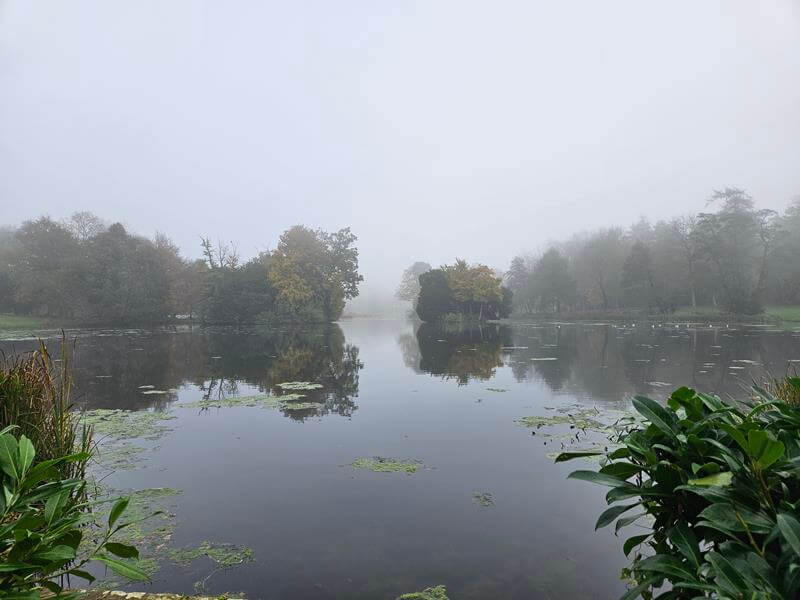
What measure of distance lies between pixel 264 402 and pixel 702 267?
49.4 meters

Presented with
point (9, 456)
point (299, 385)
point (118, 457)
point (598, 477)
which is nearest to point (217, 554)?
point (9, 456)

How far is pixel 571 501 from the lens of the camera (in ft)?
14.1

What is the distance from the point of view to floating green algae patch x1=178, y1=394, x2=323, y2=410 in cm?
839

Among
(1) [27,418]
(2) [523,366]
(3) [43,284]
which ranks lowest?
(2) [523,366]

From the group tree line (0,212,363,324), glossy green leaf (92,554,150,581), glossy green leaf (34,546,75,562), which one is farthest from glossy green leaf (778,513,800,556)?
tree line (0,212,363,324)

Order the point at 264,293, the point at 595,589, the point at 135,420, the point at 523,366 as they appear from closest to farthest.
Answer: the point at 595,589 < the point at 135,420 < the point at 523,366 < the point at 264,293

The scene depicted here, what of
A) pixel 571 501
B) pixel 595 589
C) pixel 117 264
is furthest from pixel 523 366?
pixel 117 264

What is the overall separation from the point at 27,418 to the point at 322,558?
2.55m

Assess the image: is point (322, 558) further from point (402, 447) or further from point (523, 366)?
point (523, 366)

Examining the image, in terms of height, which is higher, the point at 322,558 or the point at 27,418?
the point at 27,418

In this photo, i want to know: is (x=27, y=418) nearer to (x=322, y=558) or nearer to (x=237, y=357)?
(x=322, y=558)

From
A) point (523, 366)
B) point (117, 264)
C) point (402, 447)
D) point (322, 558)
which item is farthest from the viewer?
point (117, 264)

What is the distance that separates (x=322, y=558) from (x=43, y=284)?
46824mm

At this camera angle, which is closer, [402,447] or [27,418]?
[27,418]
